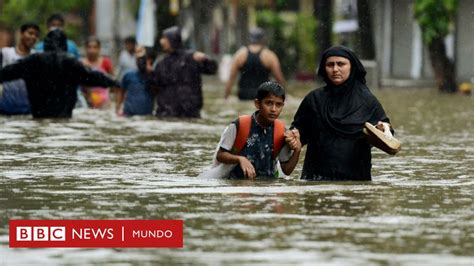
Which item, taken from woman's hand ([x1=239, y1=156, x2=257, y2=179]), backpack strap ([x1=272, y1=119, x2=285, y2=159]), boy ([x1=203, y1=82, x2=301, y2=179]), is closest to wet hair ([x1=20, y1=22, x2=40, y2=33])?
boy ([x1=203, y1=82, x2=301, y2=179])

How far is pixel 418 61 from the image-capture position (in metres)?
55.6


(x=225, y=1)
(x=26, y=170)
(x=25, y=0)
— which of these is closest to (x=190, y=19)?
(x=225, y=1)

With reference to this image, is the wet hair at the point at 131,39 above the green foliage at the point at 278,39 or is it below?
above

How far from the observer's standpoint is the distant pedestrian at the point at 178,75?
→ 80.3 feet

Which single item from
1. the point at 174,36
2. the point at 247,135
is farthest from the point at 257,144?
the point at 174,36

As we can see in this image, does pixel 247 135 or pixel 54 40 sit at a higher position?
pixel 54 40

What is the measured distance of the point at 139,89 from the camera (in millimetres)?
25062

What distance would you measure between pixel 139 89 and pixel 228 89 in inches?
212

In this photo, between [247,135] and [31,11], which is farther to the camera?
[31,11]

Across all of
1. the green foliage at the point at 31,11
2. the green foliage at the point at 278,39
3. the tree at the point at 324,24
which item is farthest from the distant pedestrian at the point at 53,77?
the green foliage at the point at 31,11

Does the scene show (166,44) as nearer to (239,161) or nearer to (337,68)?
(239,161)

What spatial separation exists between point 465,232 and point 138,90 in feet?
48.7

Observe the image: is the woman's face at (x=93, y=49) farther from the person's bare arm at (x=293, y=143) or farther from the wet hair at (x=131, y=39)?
the person's bare arm at (x=293, y=143)

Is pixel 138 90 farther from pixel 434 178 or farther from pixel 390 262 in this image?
pixel 390 262
